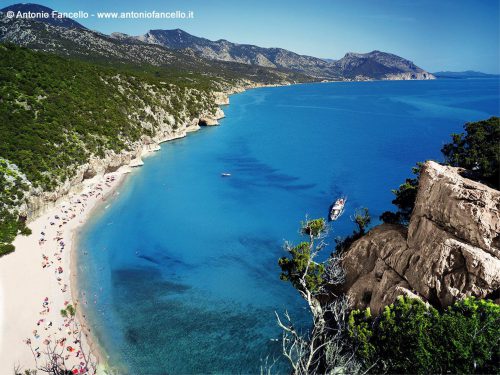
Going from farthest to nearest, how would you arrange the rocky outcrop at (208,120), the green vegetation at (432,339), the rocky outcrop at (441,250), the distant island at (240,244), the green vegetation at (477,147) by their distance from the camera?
the rocky outcrop at (208,120) < the green vegetation at (477,147) < the rocky outcrop at (441,250) < the distant island at (240,244) < the green vegetation at (432,339)

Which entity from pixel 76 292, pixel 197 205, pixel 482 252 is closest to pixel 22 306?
pixel 76 292

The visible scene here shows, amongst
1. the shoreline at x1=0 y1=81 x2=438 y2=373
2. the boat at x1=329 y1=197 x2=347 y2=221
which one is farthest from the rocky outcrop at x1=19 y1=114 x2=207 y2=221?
the boat at x1=329 y1=197 x2=347 y2=221

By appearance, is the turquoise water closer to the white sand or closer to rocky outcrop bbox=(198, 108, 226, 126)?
the white sand

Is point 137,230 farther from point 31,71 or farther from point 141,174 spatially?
point 31,71

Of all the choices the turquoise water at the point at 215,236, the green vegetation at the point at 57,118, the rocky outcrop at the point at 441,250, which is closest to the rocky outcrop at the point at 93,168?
the green vegetation at the point at 57,118

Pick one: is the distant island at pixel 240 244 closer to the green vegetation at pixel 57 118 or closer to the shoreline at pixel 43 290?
the shoreline at pixel 43 290

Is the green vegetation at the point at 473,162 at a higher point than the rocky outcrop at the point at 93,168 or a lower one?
higher

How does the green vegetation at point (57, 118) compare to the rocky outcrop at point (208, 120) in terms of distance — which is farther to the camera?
the rocky outcrop at point (208, 120)
